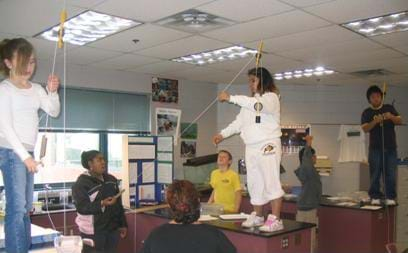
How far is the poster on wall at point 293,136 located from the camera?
7.87 m

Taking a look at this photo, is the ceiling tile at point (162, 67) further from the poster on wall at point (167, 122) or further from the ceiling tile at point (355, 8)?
the ceiling tile at point (355, 8)

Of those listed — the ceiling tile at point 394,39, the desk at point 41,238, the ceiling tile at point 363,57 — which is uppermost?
the ceiling tile at point 394,39

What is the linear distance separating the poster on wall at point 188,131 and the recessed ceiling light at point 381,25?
3655 mm

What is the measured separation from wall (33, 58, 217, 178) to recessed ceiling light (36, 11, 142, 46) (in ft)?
4.34

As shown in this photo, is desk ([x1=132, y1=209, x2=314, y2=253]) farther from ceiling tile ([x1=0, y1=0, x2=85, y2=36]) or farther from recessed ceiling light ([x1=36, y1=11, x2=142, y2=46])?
ceiling tile ([x1=0, y1=0, x2=85, y2=36])

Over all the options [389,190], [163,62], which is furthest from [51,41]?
[389,190]

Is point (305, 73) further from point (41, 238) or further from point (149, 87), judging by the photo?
point (41, 238)

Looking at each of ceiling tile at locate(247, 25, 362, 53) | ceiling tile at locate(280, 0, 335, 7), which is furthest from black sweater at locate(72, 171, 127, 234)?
ceiling tile at locate(280, 0, 335, 7)

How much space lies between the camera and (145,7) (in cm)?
346

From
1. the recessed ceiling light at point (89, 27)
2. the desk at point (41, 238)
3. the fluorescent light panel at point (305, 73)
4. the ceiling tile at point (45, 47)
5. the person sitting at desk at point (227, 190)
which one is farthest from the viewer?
the fluorescent light panel at point (305, 73)

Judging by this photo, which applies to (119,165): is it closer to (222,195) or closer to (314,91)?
(222,195)

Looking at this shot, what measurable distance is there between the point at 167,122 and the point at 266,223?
3854 mm

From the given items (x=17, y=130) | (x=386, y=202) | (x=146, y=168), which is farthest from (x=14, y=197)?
(x=386, y=202)

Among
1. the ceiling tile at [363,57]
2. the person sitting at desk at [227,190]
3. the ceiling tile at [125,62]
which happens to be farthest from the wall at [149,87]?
the ceiling tile at [363,57]
